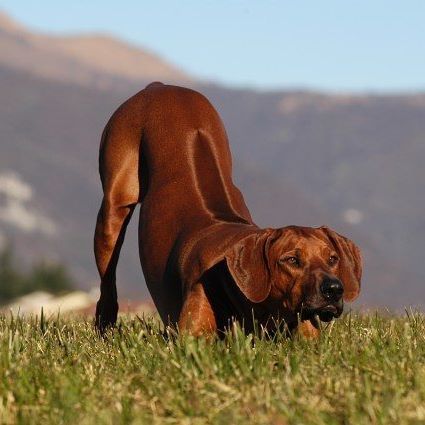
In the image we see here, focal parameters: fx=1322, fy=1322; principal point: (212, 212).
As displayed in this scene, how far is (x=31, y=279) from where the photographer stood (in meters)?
55.7

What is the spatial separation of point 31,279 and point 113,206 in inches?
1889

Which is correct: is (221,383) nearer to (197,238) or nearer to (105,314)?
(197,238)

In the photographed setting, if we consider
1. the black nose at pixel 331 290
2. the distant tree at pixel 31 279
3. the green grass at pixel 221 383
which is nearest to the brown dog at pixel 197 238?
the black nose at pixel 331 290

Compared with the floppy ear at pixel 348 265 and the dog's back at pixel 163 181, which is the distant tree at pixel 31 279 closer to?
the dog's back at pixel 163 181

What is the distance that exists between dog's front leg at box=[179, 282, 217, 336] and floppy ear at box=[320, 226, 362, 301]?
718 millimetres

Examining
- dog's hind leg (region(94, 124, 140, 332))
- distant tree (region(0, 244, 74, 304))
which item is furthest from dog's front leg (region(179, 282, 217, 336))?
distant tree (region(0, 244, 74, 304))

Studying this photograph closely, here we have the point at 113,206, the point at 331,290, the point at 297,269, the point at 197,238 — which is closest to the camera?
the point at 331,290

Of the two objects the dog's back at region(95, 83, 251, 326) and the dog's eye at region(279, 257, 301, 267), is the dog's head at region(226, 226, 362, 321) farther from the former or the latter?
the dog's back at region(95, 83, 251, 326)

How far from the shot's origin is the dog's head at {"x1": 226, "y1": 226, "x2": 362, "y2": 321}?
640cm

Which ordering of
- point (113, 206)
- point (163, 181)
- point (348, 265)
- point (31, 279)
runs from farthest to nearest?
point (31, 279), point (113, 206), point (163, 181), point (348, 265)

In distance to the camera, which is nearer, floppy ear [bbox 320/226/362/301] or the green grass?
the green grass

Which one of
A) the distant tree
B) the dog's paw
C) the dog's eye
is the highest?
the dog's eye

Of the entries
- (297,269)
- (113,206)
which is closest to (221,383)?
(297,269)

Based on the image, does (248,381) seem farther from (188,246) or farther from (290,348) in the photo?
(188,246)
